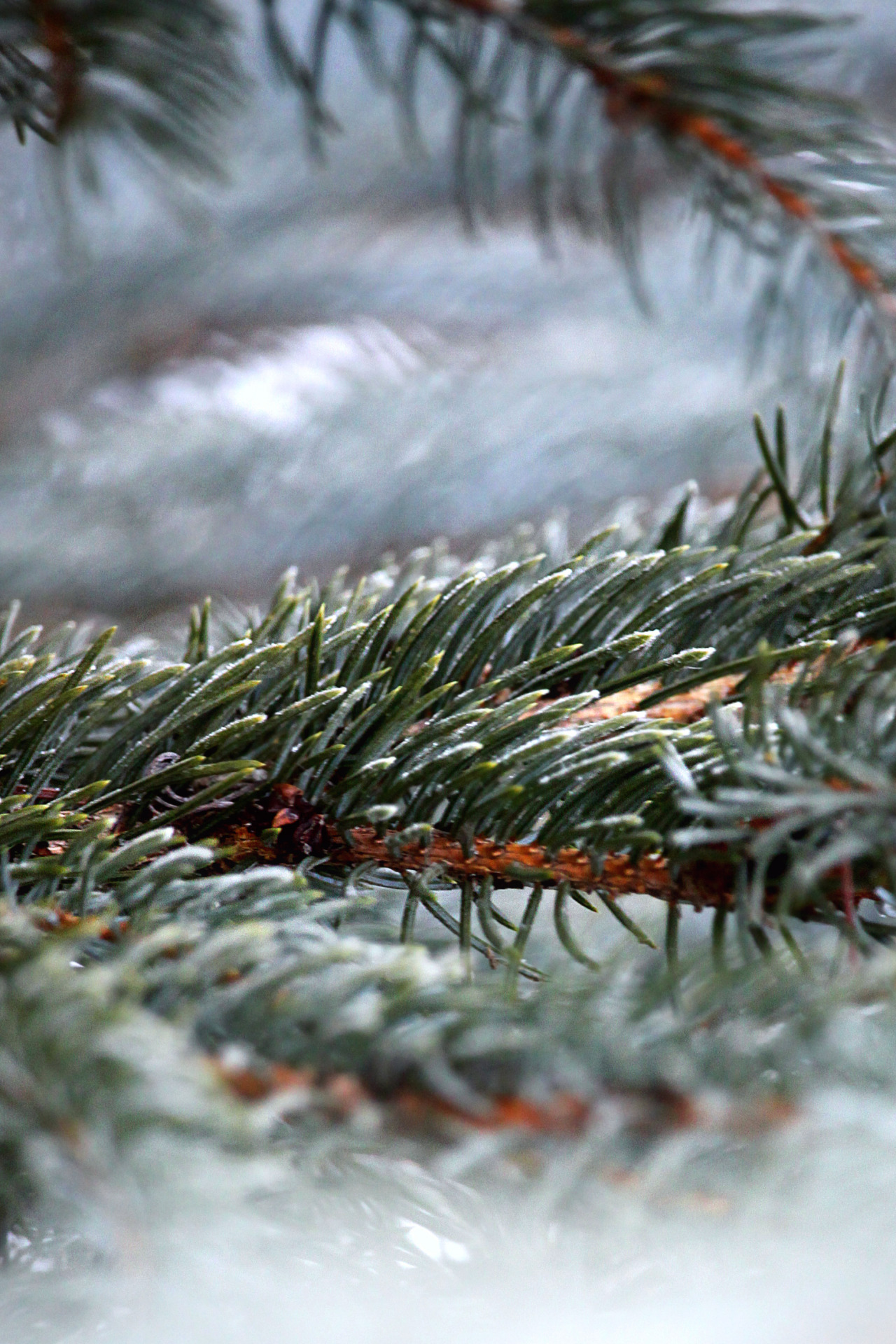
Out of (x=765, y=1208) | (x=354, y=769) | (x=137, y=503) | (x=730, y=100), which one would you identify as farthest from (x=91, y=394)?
(x=765, y=1208)

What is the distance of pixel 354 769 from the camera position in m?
0.20

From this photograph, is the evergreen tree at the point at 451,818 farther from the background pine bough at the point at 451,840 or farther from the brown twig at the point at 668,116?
the brown twig at the point at 668,116

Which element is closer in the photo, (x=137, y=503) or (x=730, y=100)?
(x=730, y=100)

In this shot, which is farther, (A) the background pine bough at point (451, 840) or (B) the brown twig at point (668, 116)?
(B) the brown twig at point (668, 116)

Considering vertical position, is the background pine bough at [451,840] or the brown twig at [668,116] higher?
the brown twig at [668,116]

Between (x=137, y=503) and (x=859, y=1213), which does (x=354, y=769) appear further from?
(x=137, y=503)

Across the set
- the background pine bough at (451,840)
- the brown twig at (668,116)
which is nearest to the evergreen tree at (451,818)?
the background pine bough at (451,840)

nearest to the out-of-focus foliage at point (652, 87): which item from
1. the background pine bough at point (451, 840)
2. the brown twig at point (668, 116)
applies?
the brown twig at point (668, 116)

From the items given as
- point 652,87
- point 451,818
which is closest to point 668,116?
point 652,87

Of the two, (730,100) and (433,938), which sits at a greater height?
(730,100)

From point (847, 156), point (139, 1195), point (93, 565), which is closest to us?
point (139, 1195)

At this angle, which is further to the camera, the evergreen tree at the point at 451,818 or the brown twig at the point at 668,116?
the brown twig at the point at 668,116

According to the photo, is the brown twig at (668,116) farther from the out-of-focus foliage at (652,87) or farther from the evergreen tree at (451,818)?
the evergreen tree at (451,818)

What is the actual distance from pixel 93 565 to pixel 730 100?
0.35 meters
